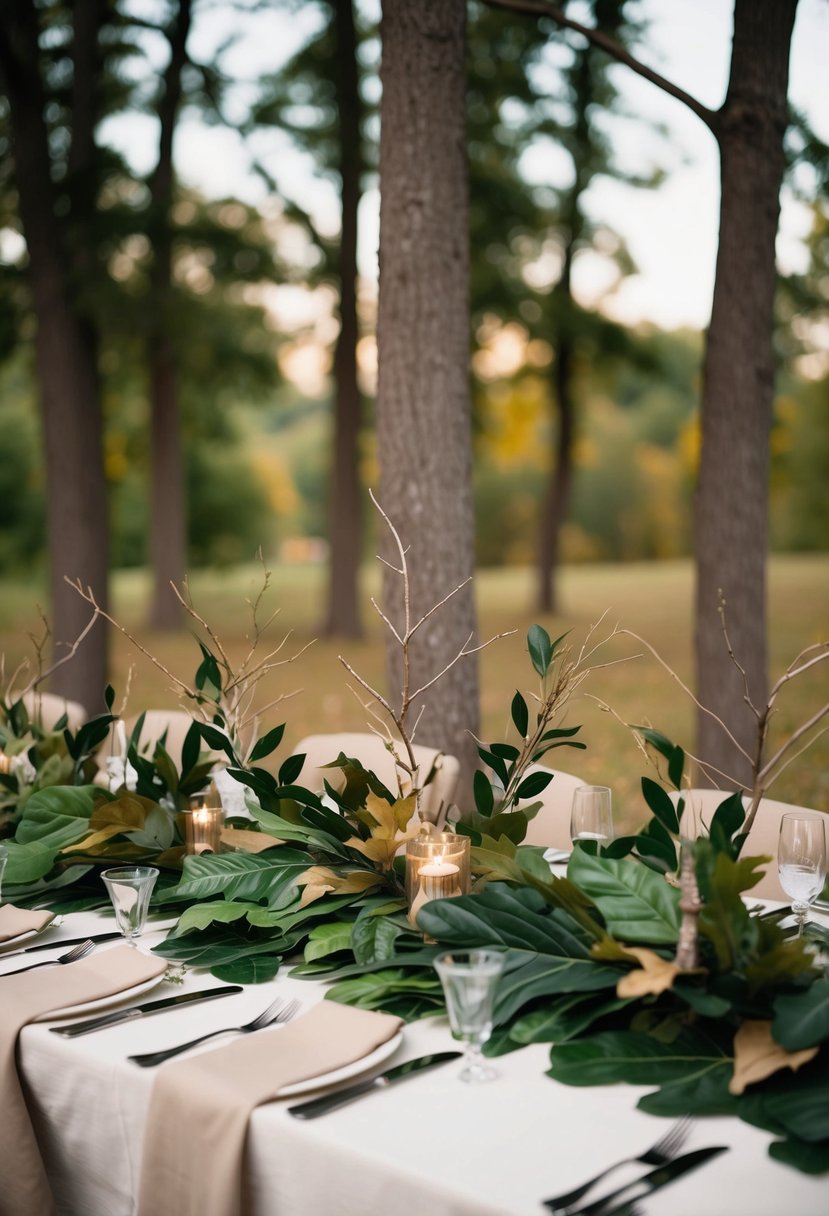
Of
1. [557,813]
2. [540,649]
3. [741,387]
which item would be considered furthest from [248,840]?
[741,387]

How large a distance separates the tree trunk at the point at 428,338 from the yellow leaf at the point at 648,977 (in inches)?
103

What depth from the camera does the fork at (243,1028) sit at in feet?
4.50

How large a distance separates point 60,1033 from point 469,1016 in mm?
558

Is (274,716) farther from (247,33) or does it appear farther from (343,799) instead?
(343,799)

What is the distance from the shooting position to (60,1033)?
1471mm

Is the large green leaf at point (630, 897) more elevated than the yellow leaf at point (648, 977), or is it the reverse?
the large green leaf at point (630, 897)

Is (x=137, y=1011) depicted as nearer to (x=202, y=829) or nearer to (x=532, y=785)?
(x=202, y=829)

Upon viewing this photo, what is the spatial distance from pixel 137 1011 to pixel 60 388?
5622 millimetres

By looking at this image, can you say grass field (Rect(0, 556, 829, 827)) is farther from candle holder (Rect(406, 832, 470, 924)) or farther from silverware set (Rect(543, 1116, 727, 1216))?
silverware set (Rect(543, 1116, 727, 1216))

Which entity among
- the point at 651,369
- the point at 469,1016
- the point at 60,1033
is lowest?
the point at 60,1033

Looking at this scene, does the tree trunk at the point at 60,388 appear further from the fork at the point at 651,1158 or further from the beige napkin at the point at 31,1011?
the fork at the point at 651,1158

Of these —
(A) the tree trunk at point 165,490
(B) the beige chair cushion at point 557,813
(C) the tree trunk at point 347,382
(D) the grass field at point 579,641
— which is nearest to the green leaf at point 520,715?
(B) the beige chair cushion at point 557,813

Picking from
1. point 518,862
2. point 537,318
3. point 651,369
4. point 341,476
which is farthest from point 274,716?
point 518,862

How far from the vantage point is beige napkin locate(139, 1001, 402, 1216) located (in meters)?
1.22
